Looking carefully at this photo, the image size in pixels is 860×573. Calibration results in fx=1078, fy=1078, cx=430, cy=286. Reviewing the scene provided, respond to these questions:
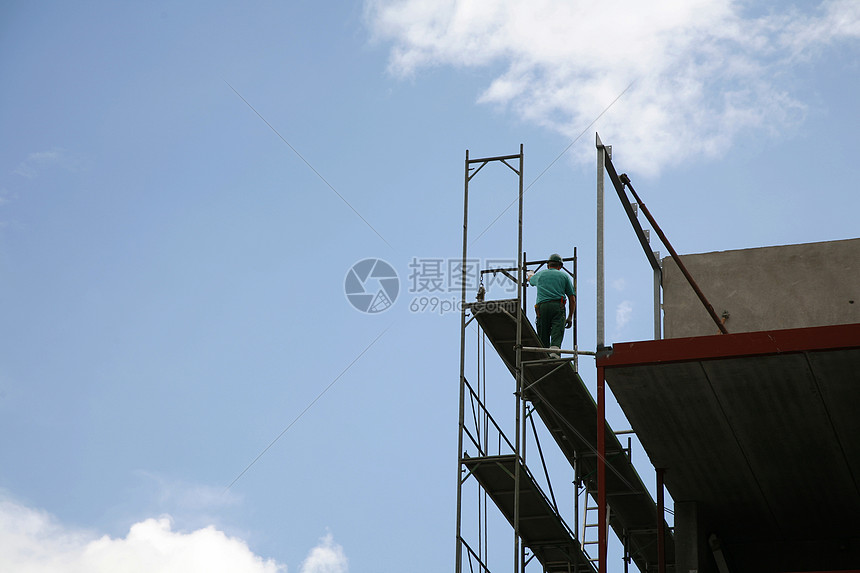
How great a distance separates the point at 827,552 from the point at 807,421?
13.0ft

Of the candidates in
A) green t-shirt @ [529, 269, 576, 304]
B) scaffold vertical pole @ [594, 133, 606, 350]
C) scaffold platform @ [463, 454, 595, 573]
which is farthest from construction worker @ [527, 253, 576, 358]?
scaffold vertical pole @ [594, 133, 606, 350]

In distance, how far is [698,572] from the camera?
46.4 feet

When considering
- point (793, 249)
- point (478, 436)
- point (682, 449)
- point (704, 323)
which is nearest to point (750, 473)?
point (682, 449)

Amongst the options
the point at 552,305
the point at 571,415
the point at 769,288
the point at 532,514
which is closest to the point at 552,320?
the point at 552,305

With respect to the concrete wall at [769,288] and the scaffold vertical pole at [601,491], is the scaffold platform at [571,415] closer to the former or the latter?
the concrete wall at [769,288]

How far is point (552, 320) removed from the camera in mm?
17703

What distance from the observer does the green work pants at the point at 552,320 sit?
57.8 feet

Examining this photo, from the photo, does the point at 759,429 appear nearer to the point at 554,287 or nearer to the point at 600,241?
the point at 600,241

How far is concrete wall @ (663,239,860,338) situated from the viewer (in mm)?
13883

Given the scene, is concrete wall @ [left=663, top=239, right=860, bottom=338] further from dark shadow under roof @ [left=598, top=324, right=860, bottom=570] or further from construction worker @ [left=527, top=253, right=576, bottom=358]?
construction worker @ [left=527, top=253, right=576, bottom=358]

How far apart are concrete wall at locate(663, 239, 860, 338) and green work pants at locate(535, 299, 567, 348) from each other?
2.80 metres

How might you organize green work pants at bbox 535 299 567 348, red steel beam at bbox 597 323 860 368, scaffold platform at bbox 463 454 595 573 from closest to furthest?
red steel beam at bbox 597 323 860 368 → scaffold platform at bbox 463 454 595 573 → green work pants at bbox 535 299 567 348

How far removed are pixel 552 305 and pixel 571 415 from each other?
6.01 feet

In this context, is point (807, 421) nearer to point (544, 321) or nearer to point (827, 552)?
point (827, 552)
